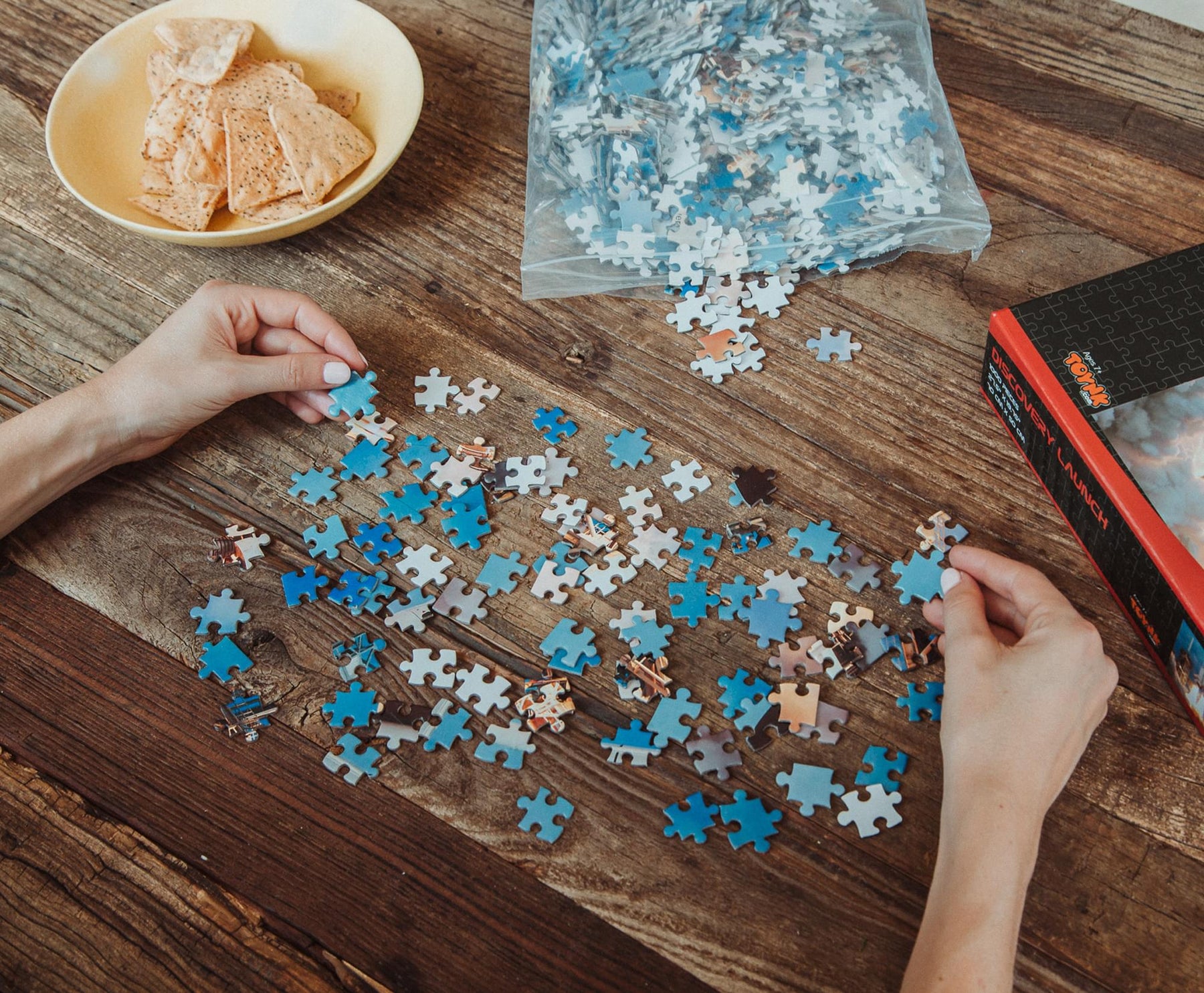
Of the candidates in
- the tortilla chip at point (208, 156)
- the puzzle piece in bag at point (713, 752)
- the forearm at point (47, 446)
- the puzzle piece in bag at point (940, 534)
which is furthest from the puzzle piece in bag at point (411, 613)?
the tortilla chip at point (208, 156)

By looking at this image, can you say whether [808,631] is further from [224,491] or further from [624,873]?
[224,491]

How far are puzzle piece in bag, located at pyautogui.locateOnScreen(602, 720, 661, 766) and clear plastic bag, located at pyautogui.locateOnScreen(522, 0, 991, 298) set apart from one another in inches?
33.3

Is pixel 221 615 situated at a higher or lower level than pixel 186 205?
lower

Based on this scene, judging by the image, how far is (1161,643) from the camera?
1485mm

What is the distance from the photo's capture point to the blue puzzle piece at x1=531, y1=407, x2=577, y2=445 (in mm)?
1797

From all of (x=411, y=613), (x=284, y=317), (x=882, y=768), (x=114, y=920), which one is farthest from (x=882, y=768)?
(x=284, y=317)

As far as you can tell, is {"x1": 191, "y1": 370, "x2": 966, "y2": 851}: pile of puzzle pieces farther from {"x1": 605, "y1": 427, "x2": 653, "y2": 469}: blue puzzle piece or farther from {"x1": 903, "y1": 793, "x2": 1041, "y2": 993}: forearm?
{"x1": 903, "y1": 793, "x2": 1041, "y2": 993}: forearm

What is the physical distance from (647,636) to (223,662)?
0.65 meters

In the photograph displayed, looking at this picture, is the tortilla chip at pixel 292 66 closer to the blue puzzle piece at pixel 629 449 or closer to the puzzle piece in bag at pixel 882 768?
the blue puzzle piece at pixel 629 449

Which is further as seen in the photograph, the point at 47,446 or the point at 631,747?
the point at 47,446

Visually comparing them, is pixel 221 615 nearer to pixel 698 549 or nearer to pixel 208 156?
pixel 698 549

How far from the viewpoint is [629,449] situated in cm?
177

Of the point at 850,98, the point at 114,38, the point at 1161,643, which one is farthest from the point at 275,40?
the point at 1161,643

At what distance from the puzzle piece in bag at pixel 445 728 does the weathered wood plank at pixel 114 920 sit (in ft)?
1.03
